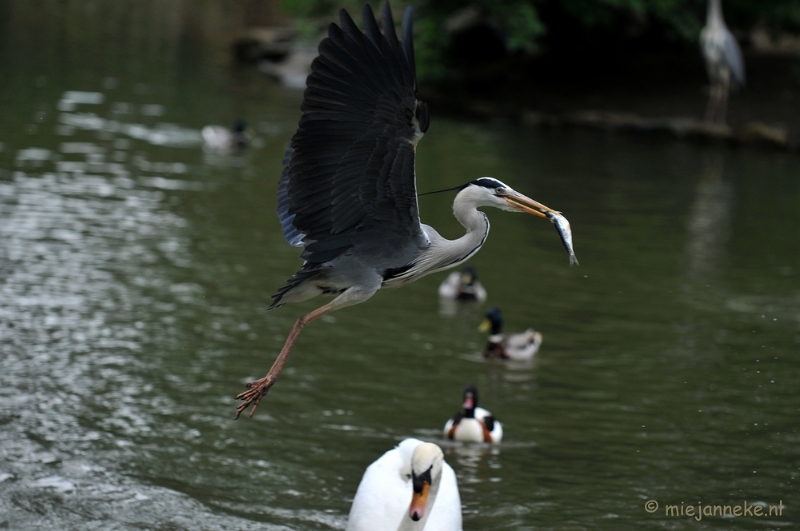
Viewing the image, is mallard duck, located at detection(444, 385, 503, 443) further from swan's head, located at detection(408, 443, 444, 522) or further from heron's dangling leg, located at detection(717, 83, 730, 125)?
heron's dangling leg, located at detection(717, 83, 730, 125)

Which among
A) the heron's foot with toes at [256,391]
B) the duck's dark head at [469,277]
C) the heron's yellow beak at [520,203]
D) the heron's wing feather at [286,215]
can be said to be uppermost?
the heron's yellow beak at [520,203]

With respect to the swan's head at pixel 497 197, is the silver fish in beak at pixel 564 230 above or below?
below

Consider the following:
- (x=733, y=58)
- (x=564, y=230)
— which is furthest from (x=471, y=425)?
(x=733, y=58)

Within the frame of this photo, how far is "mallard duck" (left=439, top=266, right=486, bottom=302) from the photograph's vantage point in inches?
456

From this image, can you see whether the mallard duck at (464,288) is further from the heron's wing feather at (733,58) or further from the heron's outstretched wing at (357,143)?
the heron's wing feather at (733,58)

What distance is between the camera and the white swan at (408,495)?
5867 mm

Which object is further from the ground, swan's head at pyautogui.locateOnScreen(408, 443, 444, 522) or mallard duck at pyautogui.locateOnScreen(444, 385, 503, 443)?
swan's head at pyautogui.locateOnScreen(408, 443, 444, 522)

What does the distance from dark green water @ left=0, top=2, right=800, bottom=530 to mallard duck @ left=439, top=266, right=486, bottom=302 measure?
19 centimetres

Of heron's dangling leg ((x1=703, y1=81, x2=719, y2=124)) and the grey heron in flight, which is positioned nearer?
the grey heron in flight

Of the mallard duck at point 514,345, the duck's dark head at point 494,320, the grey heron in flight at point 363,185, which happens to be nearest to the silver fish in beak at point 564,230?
the grey heron in flight at point 363,185

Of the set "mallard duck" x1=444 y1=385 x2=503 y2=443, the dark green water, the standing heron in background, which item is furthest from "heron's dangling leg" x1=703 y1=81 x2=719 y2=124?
"mallard duck" x1=444 y1=385 x2=503 y2=443

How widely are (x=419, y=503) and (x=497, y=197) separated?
1.73 meters

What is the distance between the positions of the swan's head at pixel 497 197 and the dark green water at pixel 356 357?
7.97 feet

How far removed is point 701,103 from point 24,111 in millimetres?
14656
